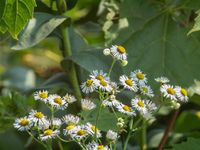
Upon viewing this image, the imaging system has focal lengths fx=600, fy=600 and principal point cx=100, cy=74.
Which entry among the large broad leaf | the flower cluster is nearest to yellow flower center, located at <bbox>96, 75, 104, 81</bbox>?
the flower cluster

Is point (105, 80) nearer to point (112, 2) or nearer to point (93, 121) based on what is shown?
point (93, 121)

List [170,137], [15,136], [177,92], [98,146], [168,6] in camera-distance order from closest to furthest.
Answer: [98,146], [177,92], [168,6], [170,137], [15,136]

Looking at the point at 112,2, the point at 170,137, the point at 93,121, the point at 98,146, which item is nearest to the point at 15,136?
the point at 170,137

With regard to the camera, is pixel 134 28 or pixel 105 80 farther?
pixel 134 28

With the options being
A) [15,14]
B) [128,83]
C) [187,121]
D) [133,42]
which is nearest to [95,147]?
[128,83]

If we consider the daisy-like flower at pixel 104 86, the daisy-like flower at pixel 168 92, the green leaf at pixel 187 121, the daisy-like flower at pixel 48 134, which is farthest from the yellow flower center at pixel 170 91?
the green leaf at pixel 187 121

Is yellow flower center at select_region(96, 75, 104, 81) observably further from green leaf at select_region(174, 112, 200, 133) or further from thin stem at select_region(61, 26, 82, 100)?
green leaf at select_region(174, 112, 200, 133)
